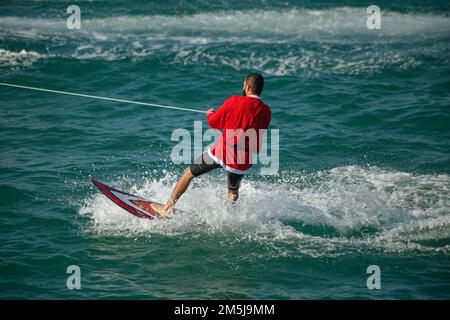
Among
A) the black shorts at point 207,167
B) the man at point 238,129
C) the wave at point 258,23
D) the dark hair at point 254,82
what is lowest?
the black shorts at point 207,167

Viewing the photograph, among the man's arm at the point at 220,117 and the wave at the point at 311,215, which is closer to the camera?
the man's arm at the point at 220,117

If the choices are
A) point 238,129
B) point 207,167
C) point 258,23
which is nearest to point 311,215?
point 207,167

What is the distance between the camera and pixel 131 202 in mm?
9469

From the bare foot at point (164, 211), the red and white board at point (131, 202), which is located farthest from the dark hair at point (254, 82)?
the red and white board at point (131, 202)

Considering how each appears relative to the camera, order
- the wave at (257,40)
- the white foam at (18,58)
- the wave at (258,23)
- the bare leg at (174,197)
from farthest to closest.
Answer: the wave at (258,23) → the wave at (257,40) → the white foam at (18,58) → the bare leg at (174,197)

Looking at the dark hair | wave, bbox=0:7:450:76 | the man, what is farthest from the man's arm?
wave, bbox=0:7:450:76

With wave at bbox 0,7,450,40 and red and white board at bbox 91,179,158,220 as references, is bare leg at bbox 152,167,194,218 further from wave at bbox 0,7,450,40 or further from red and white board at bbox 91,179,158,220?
wave at bbox 0,7,450,40

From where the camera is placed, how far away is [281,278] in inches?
311

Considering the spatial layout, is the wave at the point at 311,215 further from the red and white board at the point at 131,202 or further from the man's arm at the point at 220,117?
the man's arm at the point at 220,117

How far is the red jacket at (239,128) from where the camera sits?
27.3ft

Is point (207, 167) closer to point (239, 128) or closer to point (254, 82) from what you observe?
Result: point (239, 128)

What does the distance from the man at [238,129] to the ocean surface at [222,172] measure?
897 mm
